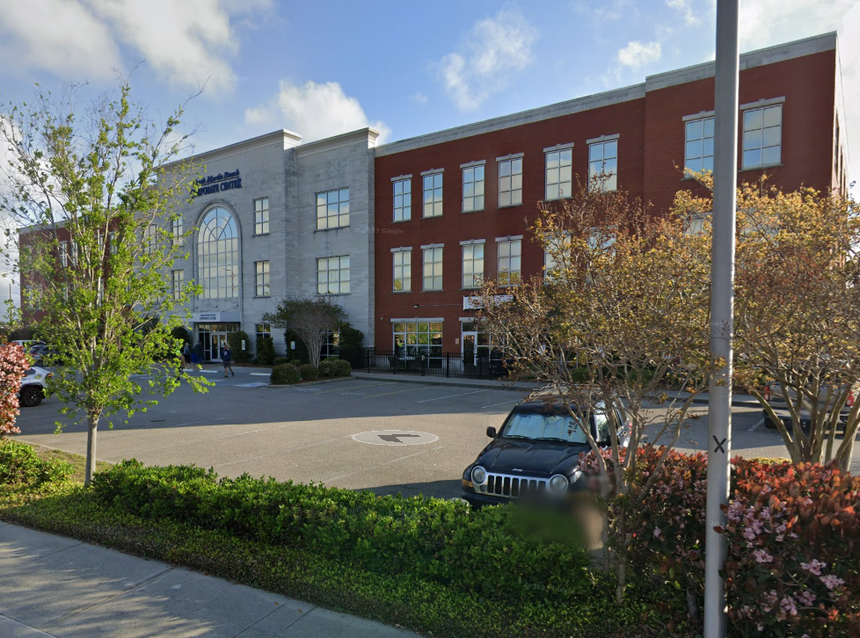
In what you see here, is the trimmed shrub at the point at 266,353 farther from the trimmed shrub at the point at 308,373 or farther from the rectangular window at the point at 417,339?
the trimmed shrub at the point at 308,373

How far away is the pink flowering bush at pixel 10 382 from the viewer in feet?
30.9

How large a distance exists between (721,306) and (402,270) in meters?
31.7

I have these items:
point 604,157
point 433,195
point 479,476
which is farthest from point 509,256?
point 479,476

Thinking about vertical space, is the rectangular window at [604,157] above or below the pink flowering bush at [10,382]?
above

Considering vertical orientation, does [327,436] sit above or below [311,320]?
below

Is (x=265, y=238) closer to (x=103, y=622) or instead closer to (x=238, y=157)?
(x=238, y=157)

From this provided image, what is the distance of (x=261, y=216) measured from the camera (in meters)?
41.1

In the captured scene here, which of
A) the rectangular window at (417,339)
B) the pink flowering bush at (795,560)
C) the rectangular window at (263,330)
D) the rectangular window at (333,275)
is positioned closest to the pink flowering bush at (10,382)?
the pink flowering bush at (795,560)

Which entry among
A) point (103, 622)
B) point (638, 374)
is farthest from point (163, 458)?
point (638, 374)

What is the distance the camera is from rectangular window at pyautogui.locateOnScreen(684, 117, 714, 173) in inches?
976

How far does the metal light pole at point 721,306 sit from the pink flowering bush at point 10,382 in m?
10.5

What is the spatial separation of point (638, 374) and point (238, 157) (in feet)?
142

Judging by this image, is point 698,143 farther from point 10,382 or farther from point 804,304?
point 10,382

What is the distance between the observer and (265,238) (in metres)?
40.6
